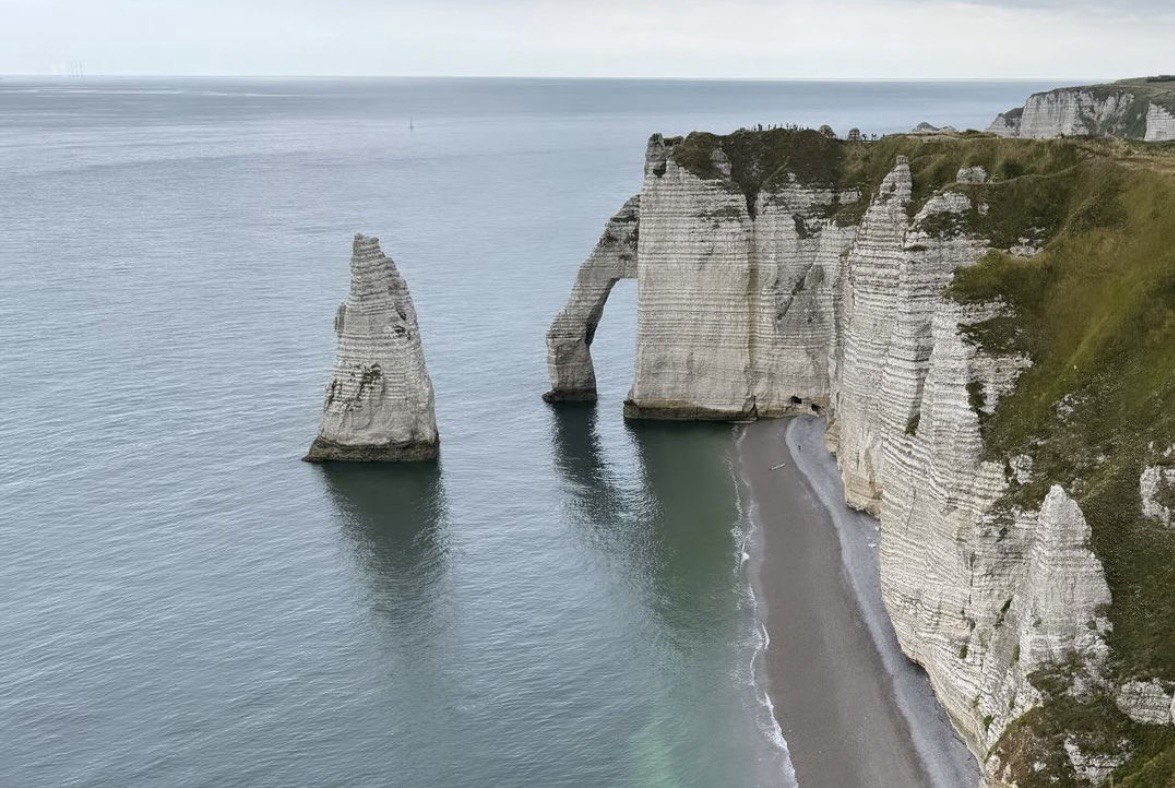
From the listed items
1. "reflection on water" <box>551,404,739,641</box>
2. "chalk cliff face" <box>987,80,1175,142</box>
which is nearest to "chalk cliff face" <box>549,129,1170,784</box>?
"reflection on water" <box>551,404,739,641</box>

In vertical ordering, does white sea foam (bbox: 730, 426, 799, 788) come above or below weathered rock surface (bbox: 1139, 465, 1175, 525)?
below

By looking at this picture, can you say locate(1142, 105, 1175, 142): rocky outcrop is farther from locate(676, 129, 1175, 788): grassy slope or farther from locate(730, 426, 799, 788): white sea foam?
locate(730, 426, 799, 788): white sea foam

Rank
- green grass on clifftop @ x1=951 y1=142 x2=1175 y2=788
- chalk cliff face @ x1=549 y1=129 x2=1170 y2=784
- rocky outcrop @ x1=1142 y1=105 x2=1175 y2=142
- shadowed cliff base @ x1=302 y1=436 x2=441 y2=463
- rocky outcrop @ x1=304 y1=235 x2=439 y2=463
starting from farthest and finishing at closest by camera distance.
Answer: rocky outcrop @ x1=1142 y1=105 x2=1175 y2=142 → shadowed cliff base @ x1=302 y1=436 x2=441 y2=463 → rocky outcrop @ x1=304 y1=235 x2=439 y2=463 → chalk cliff face @ x1=549 y1=129 x2=1170 y2=784 → green grass on clifftop @ x1=951 y1=142 x2=1175 y2=788

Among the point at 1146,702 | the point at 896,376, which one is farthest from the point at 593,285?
the point at 1146,702

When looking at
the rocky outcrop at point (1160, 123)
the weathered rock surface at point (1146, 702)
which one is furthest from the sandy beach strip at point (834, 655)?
the rocky outcrop at point (1160, 123)

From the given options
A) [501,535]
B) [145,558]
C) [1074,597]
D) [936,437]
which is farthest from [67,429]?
[1074,597]

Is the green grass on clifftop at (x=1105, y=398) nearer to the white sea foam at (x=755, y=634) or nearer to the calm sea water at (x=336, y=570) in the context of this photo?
the white sea foam at (x=755, y=634)

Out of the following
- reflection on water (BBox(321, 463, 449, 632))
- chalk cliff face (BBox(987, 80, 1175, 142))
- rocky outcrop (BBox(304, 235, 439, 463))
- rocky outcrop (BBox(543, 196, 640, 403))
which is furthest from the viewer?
chalk cliff face (BBox(987, 80, 1175, 142))
